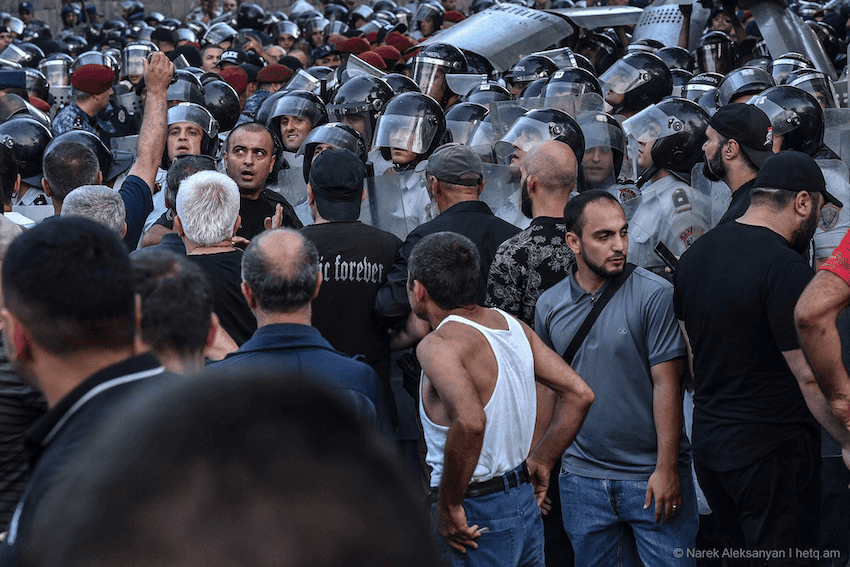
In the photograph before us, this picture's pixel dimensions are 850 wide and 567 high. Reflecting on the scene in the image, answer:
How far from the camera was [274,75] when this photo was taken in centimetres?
958

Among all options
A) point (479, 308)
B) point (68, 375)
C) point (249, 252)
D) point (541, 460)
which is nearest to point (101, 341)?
point (68, 375)

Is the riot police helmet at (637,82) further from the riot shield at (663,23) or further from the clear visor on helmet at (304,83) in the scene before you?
the riot shield at (663,23)

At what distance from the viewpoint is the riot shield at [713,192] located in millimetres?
4617

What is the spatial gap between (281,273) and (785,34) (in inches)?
336

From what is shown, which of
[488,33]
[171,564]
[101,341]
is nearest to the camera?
[171,564]

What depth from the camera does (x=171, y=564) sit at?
1.61 ft

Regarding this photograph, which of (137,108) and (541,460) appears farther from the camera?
(137,108)

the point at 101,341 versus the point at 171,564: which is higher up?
the point at 171,564

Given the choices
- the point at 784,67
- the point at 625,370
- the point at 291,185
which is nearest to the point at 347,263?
the point at 625,370

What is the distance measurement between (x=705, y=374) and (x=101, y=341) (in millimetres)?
2147

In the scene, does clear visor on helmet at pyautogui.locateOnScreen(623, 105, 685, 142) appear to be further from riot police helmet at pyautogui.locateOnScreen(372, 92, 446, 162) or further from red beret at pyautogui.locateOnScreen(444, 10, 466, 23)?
red beret at pyautogui.locateOnScreen(444, 10, 466, 23)

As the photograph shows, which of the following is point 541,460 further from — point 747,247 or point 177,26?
point 177,26

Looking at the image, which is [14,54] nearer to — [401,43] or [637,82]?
[401,43]

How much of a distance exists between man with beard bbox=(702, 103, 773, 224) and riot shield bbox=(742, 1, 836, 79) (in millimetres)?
Result: 6067
